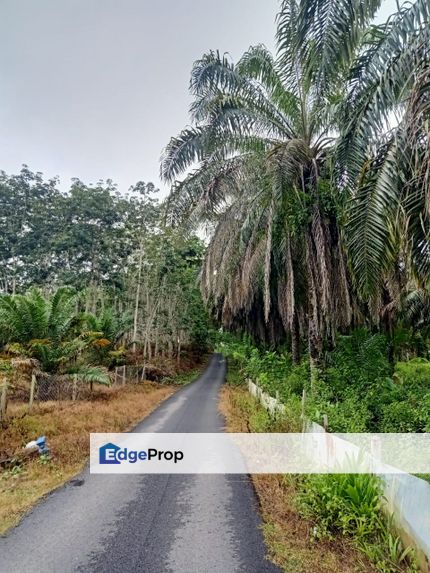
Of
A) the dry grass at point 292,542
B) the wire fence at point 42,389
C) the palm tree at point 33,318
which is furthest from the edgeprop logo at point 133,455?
the palm tree at point 33,318

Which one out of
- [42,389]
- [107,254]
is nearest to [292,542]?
[42,389]

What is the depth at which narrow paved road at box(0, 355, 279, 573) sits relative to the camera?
3.67 m

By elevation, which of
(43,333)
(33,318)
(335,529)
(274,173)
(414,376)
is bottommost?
(335,529)

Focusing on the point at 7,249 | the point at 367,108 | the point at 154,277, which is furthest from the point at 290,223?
the point at 7,249

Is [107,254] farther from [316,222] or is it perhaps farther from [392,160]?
[392,160]

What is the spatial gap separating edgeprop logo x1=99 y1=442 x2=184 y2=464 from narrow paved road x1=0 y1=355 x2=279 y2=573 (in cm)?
98

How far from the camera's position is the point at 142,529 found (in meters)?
4.39

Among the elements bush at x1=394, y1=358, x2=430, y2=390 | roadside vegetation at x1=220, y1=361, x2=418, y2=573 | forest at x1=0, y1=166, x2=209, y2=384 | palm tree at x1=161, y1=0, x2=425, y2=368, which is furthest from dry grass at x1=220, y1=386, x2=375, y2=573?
forest at x1=0, y1=166, x2=209, y2=384

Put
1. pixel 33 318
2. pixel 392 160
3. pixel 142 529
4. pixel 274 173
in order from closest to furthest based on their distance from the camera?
pixel 142 529 → pixel 392 160 → pixel 274 173 → pixel 33 318

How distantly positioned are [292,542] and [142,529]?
1.66 meters

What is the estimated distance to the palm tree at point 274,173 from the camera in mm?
8523

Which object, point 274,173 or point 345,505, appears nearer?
point 345,505

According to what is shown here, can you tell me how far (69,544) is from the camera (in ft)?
13.2

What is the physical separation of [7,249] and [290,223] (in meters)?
28.9
